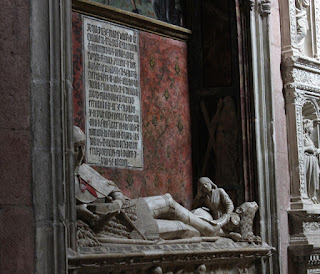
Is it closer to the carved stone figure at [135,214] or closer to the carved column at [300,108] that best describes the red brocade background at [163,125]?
the carved stone figure at [135,214]

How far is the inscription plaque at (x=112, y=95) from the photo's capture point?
29.3ft

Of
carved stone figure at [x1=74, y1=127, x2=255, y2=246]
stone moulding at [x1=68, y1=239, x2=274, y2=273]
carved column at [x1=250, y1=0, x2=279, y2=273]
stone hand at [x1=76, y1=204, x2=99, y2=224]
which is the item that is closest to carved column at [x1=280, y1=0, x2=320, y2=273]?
carved column at [x1=250, y1=0, x2=279, y2=273]

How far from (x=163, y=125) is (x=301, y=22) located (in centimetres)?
252

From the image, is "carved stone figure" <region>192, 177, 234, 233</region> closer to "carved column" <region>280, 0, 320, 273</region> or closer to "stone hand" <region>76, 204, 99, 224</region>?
"carved column" <region>280, 0, 320, 273</region>

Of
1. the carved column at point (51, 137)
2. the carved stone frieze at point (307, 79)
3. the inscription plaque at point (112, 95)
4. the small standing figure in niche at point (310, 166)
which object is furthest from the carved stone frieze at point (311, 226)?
the carved column at point (51, 137)

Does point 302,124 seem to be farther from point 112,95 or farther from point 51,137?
point 51,137

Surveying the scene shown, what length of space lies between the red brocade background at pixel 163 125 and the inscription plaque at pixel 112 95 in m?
0.14

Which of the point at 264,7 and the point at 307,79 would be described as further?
the point at 307,79

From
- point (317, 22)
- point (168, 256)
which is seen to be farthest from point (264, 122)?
point (168, 256)

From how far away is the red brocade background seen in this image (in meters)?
9.57

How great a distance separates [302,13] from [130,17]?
104 inches

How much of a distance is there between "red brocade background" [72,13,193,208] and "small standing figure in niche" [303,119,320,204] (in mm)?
1619

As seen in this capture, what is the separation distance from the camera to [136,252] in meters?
7.39

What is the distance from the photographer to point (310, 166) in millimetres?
→ 10484
